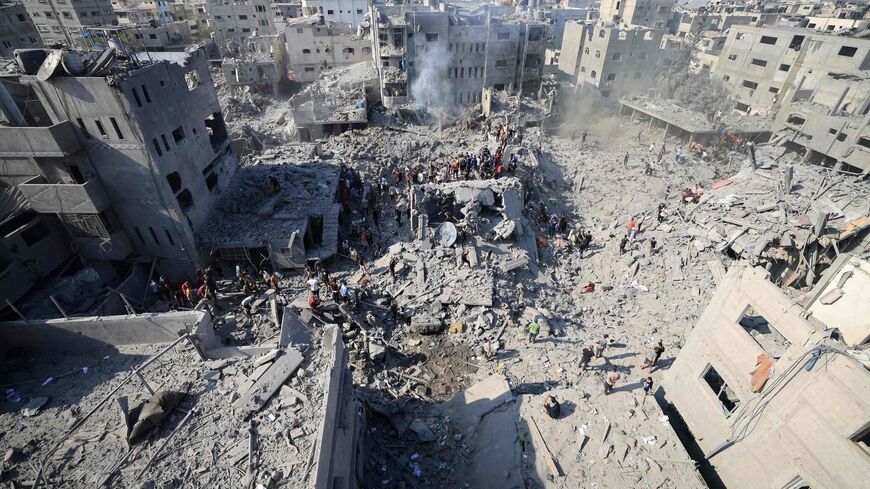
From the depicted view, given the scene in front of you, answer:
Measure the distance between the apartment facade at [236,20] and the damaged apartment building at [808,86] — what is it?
54.2 metres

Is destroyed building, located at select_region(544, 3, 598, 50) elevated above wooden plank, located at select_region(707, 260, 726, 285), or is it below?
above

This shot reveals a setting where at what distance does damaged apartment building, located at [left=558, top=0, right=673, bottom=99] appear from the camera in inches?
1437

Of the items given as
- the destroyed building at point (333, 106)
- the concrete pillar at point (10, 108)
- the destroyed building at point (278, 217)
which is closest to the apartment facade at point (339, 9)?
the destroyed building at point (333, 106)

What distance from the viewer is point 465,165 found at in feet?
78.9

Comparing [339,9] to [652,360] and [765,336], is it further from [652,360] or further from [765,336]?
[765,336]

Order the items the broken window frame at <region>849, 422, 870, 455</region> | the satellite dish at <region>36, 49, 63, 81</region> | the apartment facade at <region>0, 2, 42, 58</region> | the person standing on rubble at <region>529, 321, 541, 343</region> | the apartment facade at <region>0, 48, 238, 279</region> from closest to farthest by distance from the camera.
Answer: the broken window frame at <region>849, 422, 870, 455</region> → the satellite dish at <region>36, 49, 63, 81</region> → the apartment facade at <region>0, 48, 238, 279</region> → the person standing on rubble at <region>529, 321, 541, 343</region> → the apartment facade at <region>0, 2, 42, 58</region>

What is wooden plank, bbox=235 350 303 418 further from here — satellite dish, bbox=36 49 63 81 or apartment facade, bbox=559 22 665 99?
apartment facade, bbox=559 22 665 99

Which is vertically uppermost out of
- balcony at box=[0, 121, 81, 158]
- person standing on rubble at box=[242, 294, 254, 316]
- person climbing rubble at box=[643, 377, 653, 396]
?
balcony at box=[0, 121, 81, 158]

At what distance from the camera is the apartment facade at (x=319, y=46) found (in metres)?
43.4

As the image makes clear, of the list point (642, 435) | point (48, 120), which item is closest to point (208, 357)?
point (642, 435)

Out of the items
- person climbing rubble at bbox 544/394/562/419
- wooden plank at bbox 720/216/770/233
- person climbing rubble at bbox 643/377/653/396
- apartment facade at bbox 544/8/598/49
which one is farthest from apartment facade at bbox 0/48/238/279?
apartment facade at bbox 544/8/598/49

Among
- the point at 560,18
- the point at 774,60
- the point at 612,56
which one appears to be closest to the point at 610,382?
the point at 612,56

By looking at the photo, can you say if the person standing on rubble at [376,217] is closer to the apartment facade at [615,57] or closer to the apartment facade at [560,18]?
the apartment facade at [615,57]

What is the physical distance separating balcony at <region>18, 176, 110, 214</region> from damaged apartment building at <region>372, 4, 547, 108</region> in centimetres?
2412
